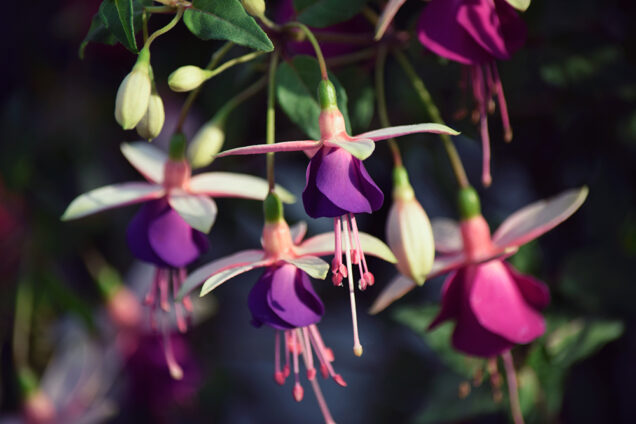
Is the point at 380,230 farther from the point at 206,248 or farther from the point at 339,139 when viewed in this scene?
the point at 339,139

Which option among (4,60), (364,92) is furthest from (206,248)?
(4,60)

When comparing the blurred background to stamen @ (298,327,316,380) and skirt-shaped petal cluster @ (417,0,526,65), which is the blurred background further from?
stamen @ (298,327,316,380)

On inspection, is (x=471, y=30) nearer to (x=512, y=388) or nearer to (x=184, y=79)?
(x=184, y=79)

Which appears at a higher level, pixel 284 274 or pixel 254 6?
pixel 254 6

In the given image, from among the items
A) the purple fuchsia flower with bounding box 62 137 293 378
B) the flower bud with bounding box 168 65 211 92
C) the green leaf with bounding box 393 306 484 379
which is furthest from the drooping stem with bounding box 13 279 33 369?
the flower bud with bounding box 168 65 211 92

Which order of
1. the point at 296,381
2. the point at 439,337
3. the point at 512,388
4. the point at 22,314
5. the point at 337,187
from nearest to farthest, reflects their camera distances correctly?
the point at 337,187 → the point at 296,381 → the point at 512,388 → the point at 439,337 → the point at 22,314

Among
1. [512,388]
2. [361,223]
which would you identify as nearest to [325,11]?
[512,388]

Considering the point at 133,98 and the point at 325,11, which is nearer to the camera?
the point at 133,98
